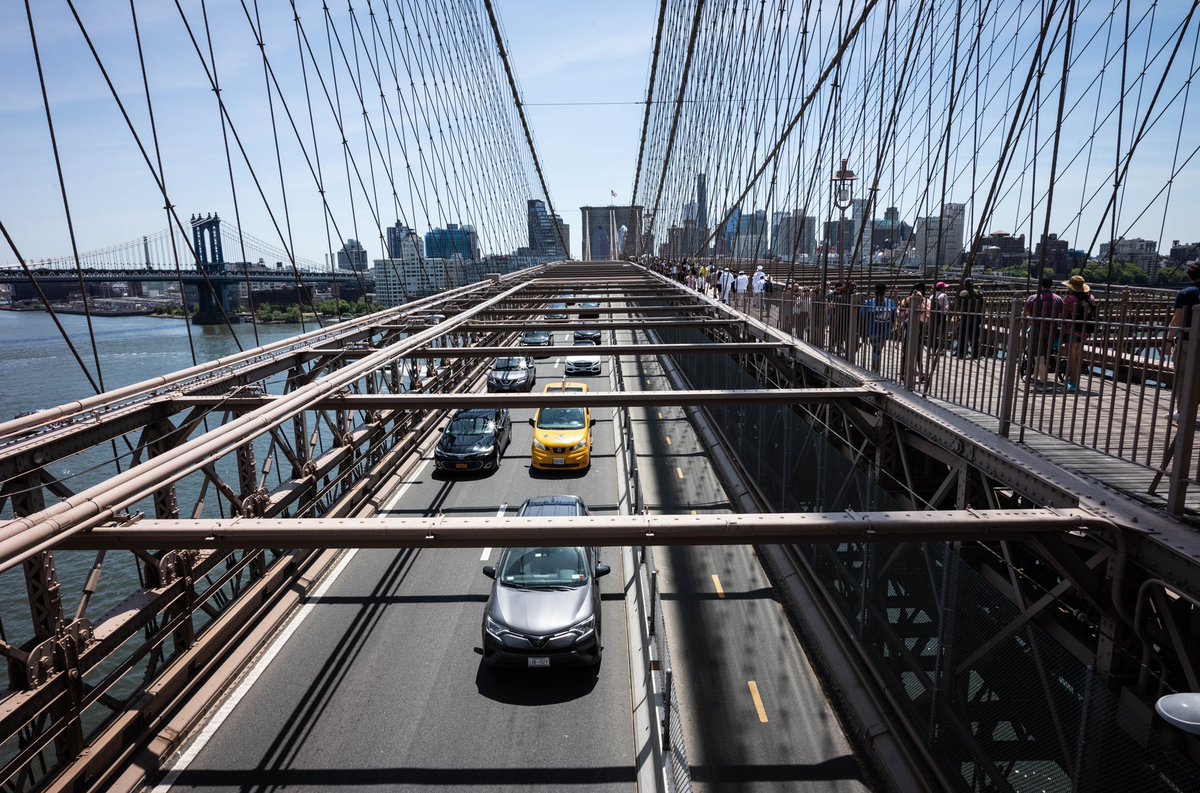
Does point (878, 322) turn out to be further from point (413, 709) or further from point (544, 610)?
point (413, 709)

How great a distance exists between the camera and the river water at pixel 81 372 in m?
17.4

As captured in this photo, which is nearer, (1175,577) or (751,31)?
(1175,577)

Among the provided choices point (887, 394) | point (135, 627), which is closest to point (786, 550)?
point (887, 394)

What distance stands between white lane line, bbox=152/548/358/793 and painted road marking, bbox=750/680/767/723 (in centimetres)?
599

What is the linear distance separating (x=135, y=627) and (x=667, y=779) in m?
4.98

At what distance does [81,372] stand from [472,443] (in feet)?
101

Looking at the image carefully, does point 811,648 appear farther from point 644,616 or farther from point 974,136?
point 974,136

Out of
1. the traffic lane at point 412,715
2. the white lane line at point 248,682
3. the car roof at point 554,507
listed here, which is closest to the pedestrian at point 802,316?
the car roof at point 554,507

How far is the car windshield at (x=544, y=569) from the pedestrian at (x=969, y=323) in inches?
221

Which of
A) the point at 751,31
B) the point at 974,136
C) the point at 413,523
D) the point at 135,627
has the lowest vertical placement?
the point at 135,627

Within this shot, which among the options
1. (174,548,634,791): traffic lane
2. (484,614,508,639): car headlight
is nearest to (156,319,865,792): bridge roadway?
(174,548,634,791): traffic lane

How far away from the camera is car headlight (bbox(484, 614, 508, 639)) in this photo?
917cm

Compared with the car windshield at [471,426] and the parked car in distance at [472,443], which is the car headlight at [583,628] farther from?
the car windshield at [471,426]

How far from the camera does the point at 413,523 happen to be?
5000 mm
